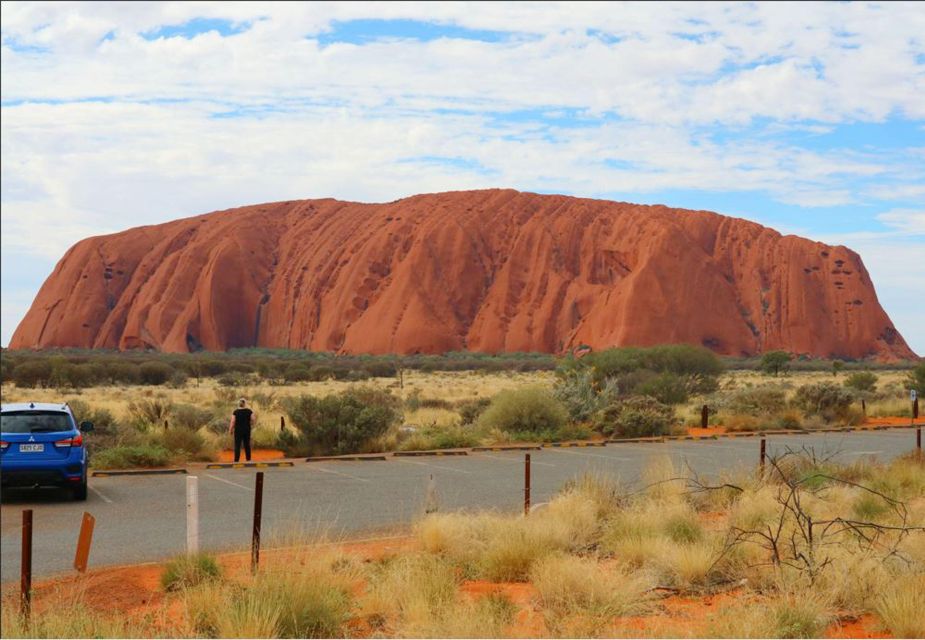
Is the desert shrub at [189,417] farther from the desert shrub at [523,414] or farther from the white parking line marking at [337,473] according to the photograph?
the desert shrub at [523,414]

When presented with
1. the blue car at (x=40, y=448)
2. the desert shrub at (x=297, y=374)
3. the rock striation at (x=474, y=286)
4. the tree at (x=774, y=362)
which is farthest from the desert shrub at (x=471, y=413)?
the rock striation at (x=474, y=286)

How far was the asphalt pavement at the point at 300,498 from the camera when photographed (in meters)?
11.5

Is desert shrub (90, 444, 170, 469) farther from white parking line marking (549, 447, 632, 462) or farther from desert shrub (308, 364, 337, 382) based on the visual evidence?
desert shrub (308, 364, 337, 382)

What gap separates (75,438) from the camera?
47.4 ft

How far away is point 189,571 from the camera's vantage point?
29.9ft

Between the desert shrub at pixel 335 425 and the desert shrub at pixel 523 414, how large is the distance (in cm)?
382

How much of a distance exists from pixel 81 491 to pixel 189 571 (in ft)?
22.1

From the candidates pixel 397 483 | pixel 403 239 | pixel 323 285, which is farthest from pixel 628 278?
pixel 397 483

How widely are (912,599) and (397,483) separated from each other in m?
10.8

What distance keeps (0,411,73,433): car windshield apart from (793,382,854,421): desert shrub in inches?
1008

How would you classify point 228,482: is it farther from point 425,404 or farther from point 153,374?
point 153,374

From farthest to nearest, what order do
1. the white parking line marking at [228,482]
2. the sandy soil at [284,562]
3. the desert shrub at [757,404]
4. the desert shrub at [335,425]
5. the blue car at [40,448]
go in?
1. the desert shrub at [757,404]
2. the desert shrub at [335,425]
3. the white parking line marking at [228,482]
4. the blue car at [40,448]
5. the sandy soil at [284,562]

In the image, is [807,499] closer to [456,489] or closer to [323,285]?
[456,489]

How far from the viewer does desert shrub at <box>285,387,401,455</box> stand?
23.4 meters
